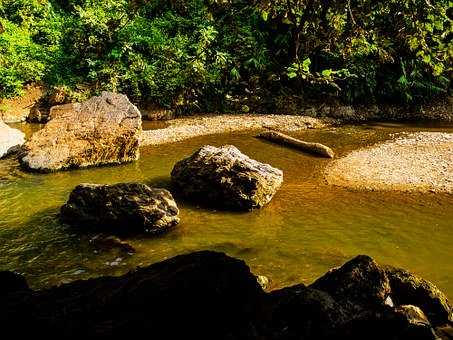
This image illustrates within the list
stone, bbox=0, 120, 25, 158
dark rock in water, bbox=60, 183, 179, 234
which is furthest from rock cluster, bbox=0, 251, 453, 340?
stone, bbox=0, 120, 25, 158

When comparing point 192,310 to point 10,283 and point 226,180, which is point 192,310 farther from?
point 226,180

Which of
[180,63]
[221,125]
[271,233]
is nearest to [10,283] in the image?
[271,233]

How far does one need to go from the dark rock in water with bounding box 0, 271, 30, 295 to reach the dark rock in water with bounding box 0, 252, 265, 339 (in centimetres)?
71

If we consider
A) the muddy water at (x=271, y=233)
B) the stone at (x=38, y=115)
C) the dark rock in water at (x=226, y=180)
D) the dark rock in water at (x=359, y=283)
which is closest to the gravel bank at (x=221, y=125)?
the muddy water at (x=271, y=233)

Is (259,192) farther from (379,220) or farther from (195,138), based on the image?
(195,138)

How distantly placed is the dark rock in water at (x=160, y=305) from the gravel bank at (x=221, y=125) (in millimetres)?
15559

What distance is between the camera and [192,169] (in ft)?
43.2

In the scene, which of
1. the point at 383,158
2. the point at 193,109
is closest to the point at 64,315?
the point at 383,158

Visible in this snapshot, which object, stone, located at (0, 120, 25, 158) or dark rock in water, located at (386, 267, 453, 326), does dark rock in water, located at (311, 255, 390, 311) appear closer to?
dark rock in water, located at (386, 267, 453, 326)

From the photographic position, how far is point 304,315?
446cm

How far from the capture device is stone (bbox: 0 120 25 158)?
17328mm

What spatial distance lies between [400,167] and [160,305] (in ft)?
43.6

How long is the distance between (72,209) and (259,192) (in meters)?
4.62

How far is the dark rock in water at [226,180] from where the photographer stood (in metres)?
12.2
